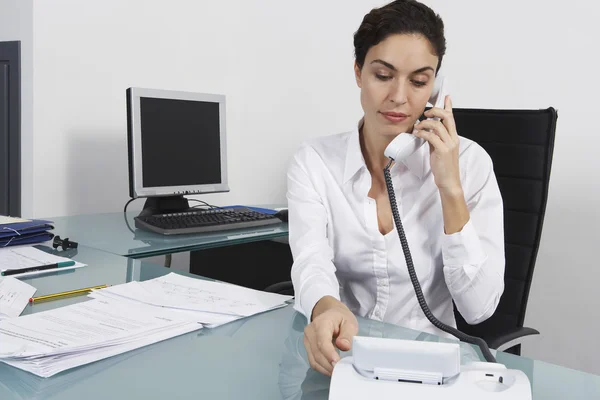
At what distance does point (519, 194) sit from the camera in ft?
4.72

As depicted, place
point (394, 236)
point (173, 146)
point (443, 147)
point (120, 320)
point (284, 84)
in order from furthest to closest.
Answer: point (284, 84) < point (173, 146) < point (394, 236) < point (443, 147) < point (120, 320)

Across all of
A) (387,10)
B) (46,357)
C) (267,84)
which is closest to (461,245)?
(387,10)

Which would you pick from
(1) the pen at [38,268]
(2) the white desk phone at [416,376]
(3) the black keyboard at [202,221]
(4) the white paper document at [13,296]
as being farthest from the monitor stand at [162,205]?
(2) the white desk phone at [416,376]

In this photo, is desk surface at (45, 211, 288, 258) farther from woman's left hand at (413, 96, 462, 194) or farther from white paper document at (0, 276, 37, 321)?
woman's left hand at (413, 96, 462, 194)

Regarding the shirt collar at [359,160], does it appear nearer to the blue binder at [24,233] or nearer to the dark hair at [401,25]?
the dark hair at [401,25]

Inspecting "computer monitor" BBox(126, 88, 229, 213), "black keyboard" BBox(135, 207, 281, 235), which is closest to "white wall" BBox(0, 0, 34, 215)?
"computer monitor" BBox(126, 88, 229, 213)

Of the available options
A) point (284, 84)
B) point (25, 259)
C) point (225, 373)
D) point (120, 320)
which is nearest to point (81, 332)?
point (120, 320)

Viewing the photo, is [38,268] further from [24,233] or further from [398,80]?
[398,80]

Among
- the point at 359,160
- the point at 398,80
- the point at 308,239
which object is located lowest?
the point at 308,239

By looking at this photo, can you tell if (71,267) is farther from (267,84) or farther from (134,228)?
(267,84)

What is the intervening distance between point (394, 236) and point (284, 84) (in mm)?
1658

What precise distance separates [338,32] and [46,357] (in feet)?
6.92

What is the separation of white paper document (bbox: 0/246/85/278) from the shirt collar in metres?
0.65

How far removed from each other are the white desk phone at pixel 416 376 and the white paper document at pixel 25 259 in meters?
0.89
